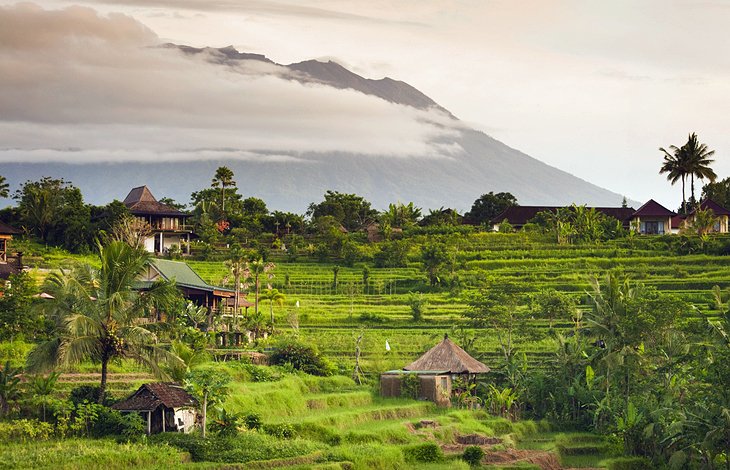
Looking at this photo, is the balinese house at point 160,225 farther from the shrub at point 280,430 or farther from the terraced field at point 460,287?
the shrub at point 280,430

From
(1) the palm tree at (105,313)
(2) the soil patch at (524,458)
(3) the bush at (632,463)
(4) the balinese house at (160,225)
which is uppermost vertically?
(4) the balinese house at (160,225)

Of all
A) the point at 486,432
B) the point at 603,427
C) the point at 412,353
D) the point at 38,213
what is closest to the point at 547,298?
the point at 412,353

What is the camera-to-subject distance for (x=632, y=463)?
113 ft

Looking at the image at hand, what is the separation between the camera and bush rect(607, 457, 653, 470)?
33938 millimetres

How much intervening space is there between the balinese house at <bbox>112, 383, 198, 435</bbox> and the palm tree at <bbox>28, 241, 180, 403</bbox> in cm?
72

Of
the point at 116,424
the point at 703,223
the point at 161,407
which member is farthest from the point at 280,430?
the point at 703,223

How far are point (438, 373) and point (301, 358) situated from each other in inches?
181

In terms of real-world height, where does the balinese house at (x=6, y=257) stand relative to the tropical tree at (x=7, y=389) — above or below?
above

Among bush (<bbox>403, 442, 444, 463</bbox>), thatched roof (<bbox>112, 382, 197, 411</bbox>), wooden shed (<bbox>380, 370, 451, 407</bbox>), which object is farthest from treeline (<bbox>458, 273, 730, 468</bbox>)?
thatched roof (<bbox>112, 382, 197, 411</bbox>)

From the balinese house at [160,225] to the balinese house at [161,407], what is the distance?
34100mm

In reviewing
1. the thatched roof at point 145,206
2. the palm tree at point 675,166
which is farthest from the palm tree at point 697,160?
the thatched roof at point 145,206

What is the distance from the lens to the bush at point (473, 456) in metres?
30.4

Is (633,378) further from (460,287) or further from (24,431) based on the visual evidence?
(24,431)

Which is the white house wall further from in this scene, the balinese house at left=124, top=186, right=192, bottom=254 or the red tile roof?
the red tile roof
